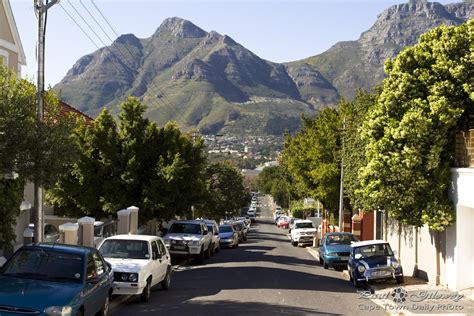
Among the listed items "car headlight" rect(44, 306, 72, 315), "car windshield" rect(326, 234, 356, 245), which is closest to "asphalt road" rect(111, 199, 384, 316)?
"car windshield" rect(326, 234, 356, 245)

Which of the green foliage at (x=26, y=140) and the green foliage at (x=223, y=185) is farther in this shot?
the green foliage at (x=223, y=185)

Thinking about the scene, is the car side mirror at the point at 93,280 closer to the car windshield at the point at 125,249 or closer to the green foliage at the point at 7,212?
the green foliage at the point at 7,212

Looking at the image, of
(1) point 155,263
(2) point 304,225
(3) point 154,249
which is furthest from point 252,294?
(2) point 304,225

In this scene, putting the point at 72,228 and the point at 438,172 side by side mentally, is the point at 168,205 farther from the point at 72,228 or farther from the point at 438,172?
the point at 438,172

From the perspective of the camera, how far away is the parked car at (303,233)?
47.2 m

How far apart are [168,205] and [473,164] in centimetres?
1552

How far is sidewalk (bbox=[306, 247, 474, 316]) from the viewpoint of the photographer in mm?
15516

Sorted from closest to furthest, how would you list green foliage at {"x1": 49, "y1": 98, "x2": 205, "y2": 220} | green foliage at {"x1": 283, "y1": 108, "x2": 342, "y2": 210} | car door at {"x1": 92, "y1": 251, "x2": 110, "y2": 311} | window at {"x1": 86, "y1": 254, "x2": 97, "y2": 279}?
window at {"x1": 86, "y1": 254, "x2": 97, "y2": 279}, car door at {"x1": 92, "y1": 251, "x2": 110, "y2": 311}, green foliage at {"x1": 49, "y1": 98, "x2": 205, "y2": 220}, green foliage at {"x1": 283, "y1": 108, "x2": 342, "y2": 210}

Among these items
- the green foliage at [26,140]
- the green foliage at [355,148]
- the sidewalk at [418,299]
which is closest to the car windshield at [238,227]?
the green foliage at [355,148]

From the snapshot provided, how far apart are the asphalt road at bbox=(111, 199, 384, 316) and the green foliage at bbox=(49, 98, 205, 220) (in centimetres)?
404

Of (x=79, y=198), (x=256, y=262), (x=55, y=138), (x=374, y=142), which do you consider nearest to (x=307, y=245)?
(x=256, y=262)

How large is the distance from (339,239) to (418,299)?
44.8 feet

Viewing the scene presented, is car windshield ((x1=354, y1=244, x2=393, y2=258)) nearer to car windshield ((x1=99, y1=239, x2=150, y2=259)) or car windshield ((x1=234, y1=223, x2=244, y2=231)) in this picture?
car windshield ((x1=99, y1=239, x2=150, y2=259))

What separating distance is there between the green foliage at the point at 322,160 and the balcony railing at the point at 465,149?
21.1 m
